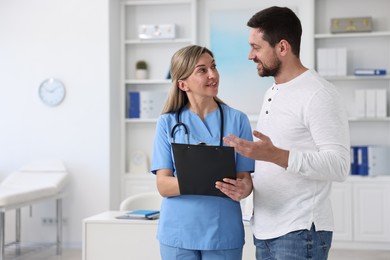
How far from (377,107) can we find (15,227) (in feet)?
12.6

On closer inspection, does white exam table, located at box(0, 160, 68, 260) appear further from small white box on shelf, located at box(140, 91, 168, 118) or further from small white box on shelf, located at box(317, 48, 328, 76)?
small white box on shelf, located at box(317, 48, 328, 76)

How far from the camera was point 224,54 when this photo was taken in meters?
6.64

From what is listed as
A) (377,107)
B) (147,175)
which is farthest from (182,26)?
(377,107)

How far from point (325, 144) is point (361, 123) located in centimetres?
475

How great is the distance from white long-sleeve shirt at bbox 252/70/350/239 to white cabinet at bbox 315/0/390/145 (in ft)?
14.6

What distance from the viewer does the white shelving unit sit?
614 cm

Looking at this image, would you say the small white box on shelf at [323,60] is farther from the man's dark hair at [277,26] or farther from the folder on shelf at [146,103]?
the man's dark hair at [277,26]

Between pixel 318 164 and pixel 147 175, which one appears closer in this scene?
pixel 318 164

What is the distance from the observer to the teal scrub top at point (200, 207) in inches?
86.0

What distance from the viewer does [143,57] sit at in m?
6.79

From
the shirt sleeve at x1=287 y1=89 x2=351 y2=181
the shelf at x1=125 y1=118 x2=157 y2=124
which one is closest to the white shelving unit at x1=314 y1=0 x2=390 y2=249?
the shelf at x1=125 y1=118 x2=157 y2=124

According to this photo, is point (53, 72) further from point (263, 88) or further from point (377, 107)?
point (377, 107)

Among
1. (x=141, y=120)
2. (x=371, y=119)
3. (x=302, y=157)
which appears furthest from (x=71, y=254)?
(x=302, y=157)

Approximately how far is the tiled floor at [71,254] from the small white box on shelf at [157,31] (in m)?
2.28
